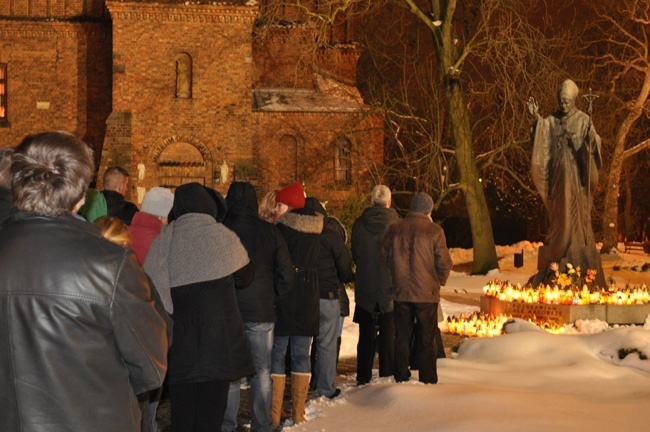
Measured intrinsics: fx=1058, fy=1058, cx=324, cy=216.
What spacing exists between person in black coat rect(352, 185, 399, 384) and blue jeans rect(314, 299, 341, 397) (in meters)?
0.82

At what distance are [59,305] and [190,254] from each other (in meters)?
3.11

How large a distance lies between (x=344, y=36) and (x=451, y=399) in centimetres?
3284

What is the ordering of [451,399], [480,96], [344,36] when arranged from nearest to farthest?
[451,399]
[480,96]
[344,36]

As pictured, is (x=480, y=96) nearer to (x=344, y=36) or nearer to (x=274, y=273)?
(x=344, y=36)

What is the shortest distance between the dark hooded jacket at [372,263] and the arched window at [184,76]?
85.3 feet

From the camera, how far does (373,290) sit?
1069 centimetres

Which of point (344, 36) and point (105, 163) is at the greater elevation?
point (344, 36)

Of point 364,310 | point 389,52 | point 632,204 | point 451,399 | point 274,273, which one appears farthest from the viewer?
point 632,204

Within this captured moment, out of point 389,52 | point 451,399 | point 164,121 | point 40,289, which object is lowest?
point 451,399

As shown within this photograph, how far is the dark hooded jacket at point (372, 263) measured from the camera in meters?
10.6

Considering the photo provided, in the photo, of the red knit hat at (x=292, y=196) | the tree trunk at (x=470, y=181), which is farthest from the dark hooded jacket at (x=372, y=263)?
the tree trunk at (x=470, y=181)

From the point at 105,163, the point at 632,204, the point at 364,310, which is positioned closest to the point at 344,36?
the point at 105,163

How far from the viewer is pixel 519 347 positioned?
462 inches

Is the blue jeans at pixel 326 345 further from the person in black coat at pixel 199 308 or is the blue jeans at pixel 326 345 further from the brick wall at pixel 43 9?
the brick wall at pixel 43 9
